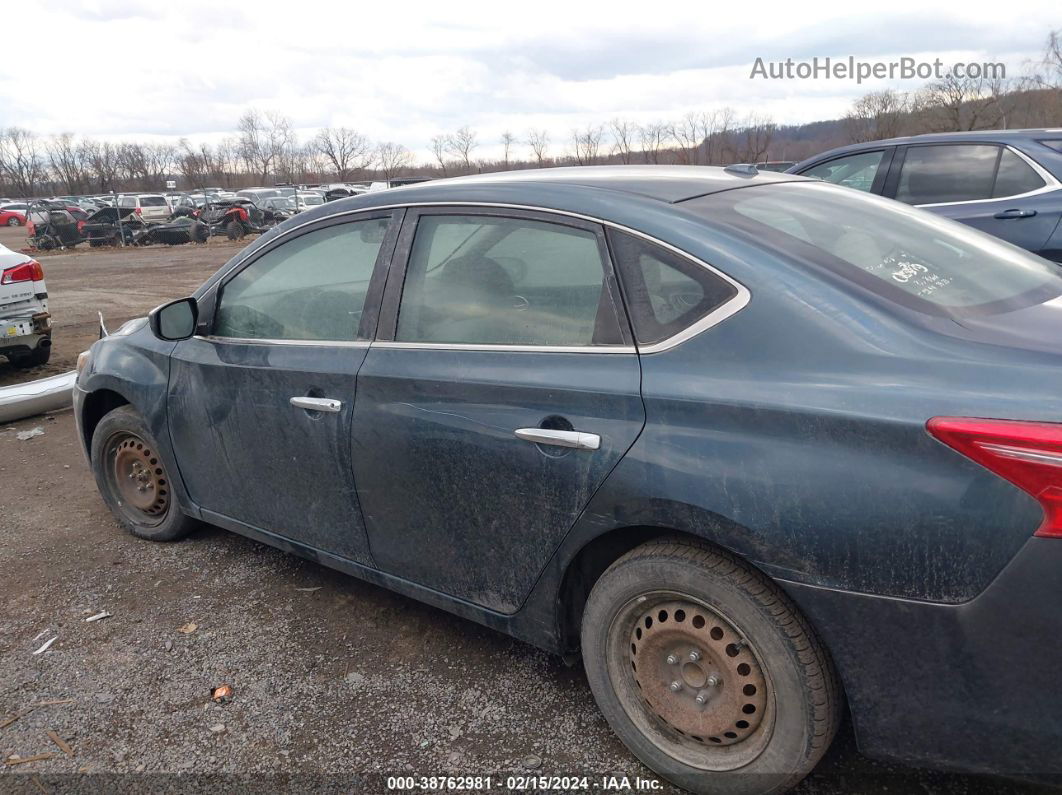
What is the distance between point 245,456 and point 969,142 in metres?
5.88

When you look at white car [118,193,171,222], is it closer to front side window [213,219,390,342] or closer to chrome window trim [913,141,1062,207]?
chrome window trim [913,141,1062,207]

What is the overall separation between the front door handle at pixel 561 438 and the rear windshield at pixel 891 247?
0.71m

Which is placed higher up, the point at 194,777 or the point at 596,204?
the point at 596,204

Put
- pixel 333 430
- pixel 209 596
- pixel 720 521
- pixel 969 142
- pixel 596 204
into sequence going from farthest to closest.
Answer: pixel 969 142
pixel 209 596
pixel 333 430
pixel 596 204
pixel 720 521

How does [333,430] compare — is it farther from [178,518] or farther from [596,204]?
[178,518]

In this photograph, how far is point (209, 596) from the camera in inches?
141

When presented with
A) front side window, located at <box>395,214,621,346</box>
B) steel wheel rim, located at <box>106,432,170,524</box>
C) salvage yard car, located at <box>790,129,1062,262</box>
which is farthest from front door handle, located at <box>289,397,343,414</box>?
salvage yard car, located at <box>790,129,1062,262</box>

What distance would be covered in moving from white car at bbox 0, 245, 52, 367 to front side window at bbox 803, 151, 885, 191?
7.06 m

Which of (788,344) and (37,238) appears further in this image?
(37,238)

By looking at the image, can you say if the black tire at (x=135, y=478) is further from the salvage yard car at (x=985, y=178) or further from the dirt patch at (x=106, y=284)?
the salvage yard car at (x=985, y=178)

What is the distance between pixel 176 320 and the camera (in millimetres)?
3520

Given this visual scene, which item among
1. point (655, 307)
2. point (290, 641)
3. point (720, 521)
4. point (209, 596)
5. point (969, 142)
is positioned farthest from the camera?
point (969, 142)

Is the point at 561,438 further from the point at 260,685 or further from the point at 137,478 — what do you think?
the point at 137,478

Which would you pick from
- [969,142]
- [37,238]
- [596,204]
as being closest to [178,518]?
[596,204]
